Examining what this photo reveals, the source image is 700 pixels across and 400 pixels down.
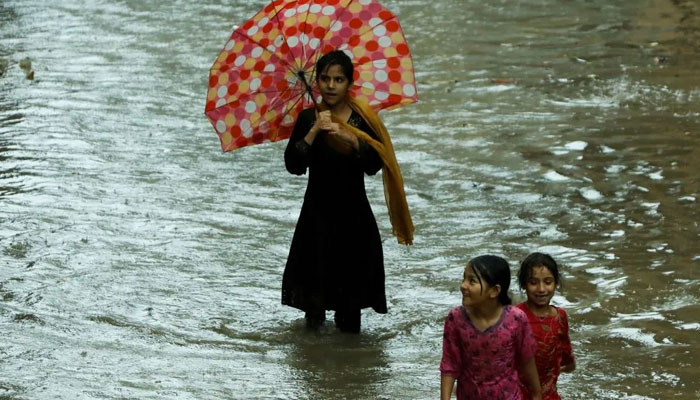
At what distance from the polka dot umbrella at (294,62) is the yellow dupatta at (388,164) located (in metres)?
0.11

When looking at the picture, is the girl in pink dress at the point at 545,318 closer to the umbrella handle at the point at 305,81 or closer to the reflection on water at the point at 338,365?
the reflection on water at the point at 338,365

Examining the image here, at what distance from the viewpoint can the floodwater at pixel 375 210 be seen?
639 centimetres

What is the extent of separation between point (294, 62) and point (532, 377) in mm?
2526

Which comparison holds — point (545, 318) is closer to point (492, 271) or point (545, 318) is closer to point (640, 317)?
point (492, 271)

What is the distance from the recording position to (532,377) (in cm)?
476

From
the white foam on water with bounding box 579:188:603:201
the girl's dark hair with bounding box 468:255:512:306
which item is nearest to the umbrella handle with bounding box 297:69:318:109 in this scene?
the girl's dark hair with bounding box 468:255:512:306

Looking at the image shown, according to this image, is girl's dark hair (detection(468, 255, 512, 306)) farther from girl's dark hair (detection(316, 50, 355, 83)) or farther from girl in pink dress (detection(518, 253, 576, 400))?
girl's dark hair (detection(316, 50, 355, 83))

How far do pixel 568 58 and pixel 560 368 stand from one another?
1010cm

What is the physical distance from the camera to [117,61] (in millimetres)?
15508

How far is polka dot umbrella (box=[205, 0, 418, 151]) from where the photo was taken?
6.54 meters

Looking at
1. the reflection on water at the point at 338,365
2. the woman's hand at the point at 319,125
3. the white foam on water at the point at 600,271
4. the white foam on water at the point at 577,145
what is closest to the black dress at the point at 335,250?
the reflection on water at the point at 338,365

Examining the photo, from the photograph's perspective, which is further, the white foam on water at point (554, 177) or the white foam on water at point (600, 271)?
the white foam on water at point (554, 177)

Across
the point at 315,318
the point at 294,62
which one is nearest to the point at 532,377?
the point at 315,318

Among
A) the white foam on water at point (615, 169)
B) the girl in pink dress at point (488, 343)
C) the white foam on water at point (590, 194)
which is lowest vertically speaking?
the white foam on water at point (590, 194)
